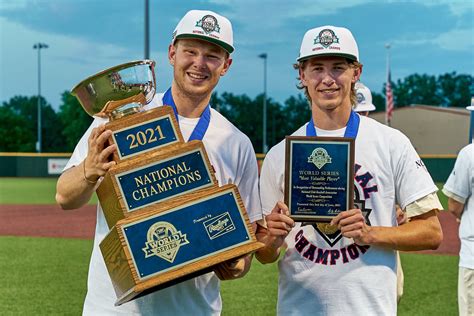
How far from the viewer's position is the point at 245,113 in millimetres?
69625

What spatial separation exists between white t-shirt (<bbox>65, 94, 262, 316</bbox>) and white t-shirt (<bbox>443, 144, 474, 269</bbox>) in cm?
276

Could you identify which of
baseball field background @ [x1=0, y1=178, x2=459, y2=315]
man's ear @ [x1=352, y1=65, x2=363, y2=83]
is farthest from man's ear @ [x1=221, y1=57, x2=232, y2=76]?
baseball field background @ [x1=0, y1=178, x2=459, y2=315]

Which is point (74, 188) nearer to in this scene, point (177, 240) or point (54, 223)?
point (177, 240)

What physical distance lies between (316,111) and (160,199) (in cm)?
→ 102

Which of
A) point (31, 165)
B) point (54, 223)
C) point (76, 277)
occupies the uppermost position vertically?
point (76, 277)

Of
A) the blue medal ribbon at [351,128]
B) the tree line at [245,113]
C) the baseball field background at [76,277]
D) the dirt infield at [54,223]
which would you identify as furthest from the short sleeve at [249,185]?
the tree line at [245,113]

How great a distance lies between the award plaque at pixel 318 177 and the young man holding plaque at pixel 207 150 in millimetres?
314

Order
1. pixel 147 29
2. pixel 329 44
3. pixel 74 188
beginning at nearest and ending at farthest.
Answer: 1. pixel 74 188
2. pixel 329 44
3. pixel 147 29

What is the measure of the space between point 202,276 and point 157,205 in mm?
597

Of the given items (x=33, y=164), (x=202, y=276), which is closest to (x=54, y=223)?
(x=202, y=276)

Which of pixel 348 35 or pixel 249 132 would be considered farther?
pixel 249 132

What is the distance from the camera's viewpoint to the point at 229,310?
766cm

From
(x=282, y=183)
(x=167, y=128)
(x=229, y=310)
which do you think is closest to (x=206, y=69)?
(x=167, y=128)

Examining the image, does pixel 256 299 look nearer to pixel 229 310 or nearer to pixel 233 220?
pixel 229 310
